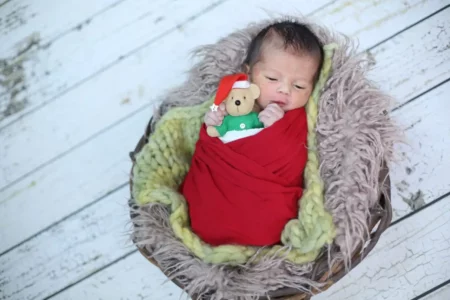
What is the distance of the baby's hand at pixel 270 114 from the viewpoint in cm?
89

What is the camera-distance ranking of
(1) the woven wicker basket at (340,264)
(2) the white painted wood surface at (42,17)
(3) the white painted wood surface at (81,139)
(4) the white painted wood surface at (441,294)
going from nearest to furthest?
(1) the woven wicker basket at (340,264) → (4) the white painted wood surface at (441,294) → (3) the white painted wood surface at (81,139) → (2) the white painted wood surface at (42,17)

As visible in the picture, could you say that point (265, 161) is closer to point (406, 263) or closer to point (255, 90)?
point (255, 90)

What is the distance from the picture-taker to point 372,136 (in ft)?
2.92

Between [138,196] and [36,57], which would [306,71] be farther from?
[36,57]

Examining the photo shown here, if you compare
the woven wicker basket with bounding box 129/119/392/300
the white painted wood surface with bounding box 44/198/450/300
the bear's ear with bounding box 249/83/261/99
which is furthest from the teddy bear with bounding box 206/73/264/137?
the white painted wood surface with bounding box 44/198/450/300

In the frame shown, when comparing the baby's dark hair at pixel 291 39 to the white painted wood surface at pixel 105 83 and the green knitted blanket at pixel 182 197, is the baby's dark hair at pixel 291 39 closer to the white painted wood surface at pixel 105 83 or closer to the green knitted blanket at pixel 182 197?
the green knitted blanket at pixel 182 197

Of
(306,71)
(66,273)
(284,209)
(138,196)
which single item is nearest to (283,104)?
(306,71)

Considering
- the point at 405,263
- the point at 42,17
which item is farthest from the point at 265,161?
the point at 42,17

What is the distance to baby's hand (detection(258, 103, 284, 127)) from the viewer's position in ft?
2.93

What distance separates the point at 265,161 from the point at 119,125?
0.44m

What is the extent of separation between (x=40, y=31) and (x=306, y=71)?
0.74 meters

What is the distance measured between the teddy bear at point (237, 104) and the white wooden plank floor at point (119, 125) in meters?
0.32

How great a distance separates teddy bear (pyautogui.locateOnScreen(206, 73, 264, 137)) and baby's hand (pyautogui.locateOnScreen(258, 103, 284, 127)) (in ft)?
0.08

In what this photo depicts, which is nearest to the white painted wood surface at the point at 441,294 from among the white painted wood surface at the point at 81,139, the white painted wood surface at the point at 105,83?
the white painted wood surface at the point at 81,139
